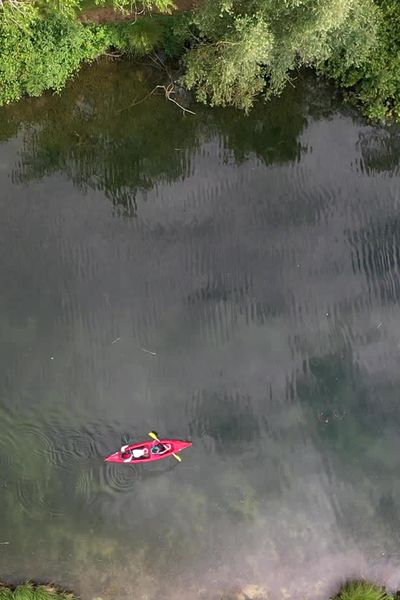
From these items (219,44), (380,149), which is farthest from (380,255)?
(219,44)

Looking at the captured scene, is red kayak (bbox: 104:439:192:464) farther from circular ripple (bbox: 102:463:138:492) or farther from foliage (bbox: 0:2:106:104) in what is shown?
foliage (bbox: 0:2:106:104)

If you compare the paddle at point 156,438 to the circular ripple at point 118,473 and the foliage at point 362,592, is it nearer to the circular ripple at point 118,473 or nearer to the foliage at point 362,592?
the circular ripple at point 118,473

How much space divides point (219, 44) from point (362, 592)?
30.1ft

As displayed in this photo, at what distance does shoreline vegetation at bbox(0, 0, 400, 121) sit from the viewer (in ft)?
22.1

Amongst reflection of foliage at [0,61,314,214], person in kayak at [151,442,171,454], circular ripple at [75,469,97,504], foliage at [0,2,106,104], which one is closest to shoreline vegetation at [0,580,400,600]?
circular ripple at [75,469,97,504]

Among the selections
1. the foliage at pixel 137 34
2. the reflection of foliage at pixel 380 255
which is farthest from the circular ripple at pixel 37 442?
the foliage at pixel 137 34

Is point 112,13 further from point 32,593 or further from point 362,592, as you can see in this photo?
point 362,592

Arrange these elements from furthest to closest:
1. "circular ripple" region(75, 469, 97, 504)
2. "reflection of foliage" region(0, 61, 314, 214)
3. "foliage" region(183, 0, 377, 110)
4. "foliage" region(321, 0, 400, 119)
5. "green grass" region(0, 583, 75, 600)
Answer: "reflection of foliage" region(0, 61, 314, 214) → "circular ripple" region(75, 469, 97, 504) → "green grass" region(0, 583, 75, 600) → "foliage" region(321, 0, 400, 119) → "foliage" region(183, 0, 377, 110)

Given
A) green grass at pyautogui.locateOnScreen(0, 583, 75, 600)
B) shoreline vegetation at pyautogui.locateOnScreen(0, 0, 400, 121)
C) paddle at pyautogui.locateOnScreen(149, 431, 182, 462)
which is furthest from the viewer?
paddle at pyautogui.locateOnScreen(149, 431, 182, 462)

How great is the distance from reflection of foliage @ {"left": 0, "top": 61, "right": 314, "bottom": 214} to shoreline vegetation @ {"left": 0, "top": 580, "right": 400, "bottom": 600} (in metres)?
6.71

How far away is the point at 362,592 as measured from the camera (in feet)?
26.9

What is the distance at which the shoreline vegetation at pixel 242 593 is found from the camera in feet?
26.8

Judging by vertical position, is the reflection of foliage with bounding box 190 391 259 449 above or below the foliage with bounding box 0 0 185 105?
below

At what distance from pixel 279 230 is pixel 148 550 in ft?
19.8
